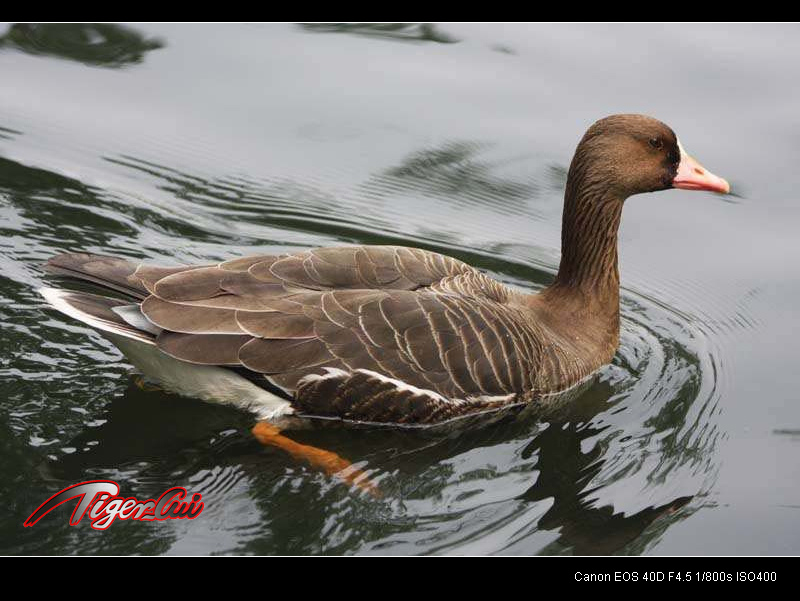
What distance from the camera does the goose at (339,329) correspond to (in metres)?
6.65

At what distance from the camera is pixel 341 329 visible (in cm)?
675

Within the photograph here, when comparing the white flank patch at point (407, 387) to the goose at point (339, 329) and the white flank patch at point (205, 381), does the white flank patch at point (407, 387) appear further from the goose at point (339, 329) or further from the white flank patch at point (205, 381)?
the white flank patch at point (205, 381)

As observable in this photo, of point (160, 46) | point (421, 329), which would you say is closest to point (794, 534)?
point (421, 329)

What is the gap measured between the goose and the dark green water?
0.21m

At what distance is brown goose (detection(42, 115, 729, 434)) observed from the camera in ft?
21.8

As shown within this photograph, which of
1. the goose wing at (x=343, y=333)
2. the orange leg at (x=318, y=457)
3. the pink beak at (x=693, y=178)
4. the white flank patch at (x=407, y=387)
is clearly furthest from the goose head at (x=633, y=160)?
the orange leg at (x=318, y=457)

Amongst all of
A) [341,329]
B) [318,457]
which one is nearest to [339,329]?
[341,329]

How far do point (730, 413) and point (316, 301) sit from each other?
2.68 meters

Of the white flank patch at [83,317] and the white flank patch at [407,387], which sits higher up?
the white flank patch at [83,317]

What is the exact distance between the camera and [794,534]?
20.1 feet

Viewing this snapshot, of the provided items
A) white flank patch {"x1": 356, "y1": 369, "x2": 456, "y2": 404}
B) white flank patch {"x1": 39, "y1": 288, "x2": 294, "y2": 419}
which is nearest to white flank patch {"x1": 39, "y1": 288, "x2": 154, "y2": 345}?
white flank patch {"x1": 39, "y1": 288, "x2": 294, "y2": 419}

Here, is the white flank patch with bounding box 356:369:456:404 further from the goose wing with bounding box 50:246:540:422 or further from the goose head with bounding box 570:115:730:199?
the goose head with bounding box 570:115:730:199

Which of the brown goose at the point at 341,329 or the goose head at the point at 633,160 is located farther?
the goose head at the point at 633,160

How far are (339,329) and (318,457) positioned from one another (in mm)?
750
